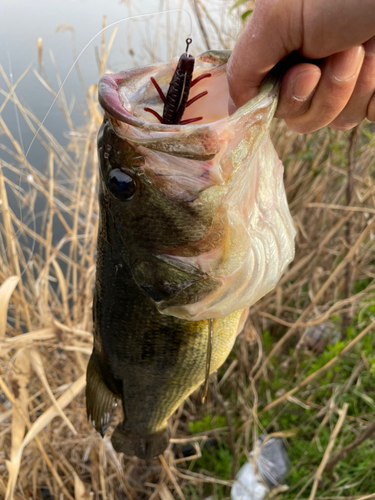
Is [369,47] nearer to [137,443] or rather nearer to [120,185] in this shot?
[120,185]

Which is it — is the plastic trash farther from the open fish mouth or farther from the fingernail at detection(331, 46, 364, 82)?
the fingernail at detection(331, 46, 364, 82)

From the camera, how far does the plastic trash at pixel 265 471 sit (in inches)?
84.8

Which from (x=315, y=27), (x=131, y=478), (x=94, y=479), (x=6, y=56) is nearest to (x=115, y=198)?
(x=315, y=27)

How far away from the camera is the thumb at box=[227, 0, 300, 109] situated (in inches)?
27.0

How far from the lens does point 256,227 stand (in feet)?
3.12

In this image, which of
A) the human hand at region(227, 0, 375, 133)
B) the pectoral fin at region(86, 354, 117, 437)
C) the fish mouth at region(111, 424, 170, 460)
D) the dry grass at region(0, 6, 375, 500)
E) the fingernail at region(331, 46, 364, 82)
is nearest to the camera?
the human hand at region(227, 0, 375, 133)

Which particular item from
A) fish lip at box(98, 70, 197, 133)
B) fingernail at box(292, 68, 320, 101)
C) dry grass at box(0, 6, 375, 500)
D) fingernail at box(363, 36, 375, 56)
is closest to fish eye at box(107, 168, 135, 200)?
fish lip at box(98, 70, 197, 133)

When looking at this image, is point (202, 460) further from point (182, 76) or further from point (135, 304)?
point (182, 76)

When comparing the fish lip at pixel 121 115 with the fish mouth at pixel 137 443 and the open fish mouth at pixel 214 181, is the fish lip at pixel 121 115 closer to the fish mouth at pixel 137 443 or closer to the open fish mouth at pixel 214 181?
the open fish mouth at pixel 214 181

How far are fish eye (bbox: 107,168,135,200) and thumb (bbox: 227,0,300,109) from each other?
1.02 feet

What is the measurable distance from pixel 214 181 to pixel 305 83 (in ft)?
0.91

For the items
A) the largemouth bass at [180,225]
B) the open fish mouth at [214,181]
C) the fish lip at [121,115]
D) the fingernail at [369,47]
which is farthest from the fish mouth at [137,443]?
the fingernail at [369,47]

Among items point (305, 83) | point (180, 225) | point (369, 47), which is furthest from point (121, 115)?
point (369, 47)

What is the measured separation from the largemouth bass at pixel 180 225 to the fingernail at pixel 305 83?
0.05 metres
